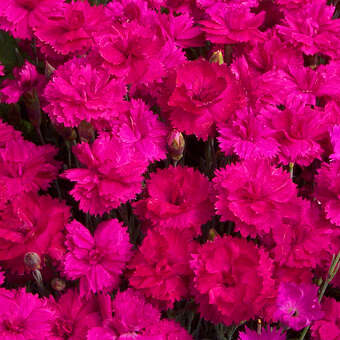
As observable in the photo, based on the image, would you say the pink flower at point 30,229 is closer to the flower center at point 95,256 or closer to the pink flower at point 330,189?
the flower center at point 95,256

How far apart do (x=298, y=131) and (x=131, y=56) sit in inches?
12.5

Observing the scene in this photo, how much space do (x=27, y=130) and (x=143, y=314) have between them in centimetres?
65

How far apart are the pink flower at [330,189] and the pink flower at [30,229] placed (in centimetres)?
42

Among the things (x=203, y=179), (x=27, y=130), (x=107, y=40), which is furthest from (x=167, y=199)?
(x=27, y=130)

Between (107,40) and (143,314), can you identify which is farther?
(107,40)

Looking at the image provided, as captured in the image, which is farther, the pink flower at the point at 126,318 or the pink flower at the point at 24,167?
the pink flower at the point at 24,167

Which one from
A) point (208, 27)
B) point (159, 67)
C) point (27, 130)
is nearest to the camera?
point (159, 67)

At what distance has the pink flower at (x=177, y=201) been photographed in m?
0.77

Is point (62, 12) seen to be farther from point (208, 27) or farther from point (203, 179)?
point (203, 179)

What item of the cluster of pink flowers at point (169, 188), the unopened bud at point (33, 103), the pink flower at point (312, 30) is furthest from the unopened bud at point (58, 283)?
the pink flower at point (312, 30)

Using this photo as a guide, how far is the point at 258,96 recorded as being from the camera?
895 mm

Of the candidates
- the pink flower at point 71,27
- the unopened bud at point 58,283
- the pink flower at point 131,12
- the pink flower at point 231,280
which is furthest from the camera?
the pink flower at point 131,12

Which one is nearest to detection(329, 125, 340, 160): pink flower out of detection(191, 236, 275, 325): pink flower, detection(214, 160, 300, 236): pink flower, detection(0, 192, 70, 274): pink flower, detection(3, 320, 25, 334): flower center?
detection(214, 160, 300, 236): pink flower

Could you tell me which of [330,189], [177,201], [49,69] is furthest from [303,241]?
[49,69]
